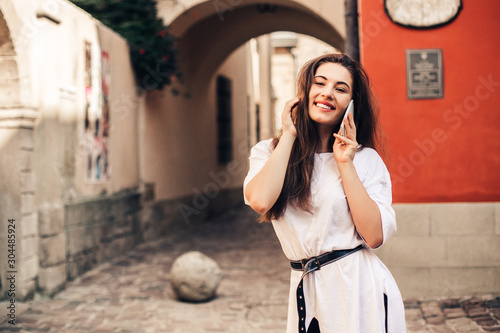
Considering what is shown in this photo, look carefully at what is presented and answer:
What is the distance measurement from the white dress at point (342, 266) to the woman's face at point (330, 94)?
0.18m

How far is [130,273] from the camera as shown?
6.95m

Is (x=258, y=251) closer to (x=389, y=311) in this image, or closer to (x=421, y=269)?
(x=421, y=269)

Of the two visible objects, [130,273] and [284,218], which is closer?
[284,218]

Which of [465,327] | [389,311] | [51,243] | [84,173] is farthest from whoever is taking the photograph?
[84,173]

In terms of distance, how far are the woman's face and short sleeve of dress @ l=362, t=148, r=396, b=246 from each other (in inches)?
7.5

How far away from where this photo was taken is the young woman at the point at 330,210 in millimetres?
1839

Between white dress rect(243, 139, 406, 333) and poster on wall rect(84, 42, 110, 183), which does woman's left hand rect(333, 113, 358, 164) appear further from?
poster on wall rect(84, 42, 110, 183)

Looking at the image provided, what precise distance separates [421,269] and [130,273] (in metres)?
3.52

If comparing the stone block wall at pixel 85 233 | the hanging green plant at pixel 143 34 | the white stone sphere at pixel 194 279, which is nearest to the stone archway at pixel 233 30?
the hanging green plant at pixel 143 34

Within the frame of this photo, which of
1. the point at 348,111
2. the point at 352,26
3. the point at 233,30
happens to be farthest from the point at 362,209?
the point at 233,30

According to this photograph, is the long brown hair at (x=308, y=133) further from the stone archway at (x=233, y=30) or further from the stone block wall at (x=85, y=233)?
the stone archway at (x=233, y=30)

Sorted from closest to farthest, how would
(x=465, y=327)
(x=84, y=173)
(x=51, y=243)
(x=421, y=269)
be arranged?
1. (x=465, y=327)
2. (x=421, y=269)
3. (x=51, y=243)
4. (x=84, y=173)

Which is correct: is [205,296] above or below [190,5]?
below

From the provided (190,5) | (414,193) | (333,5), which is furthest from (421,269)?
(190,5)
